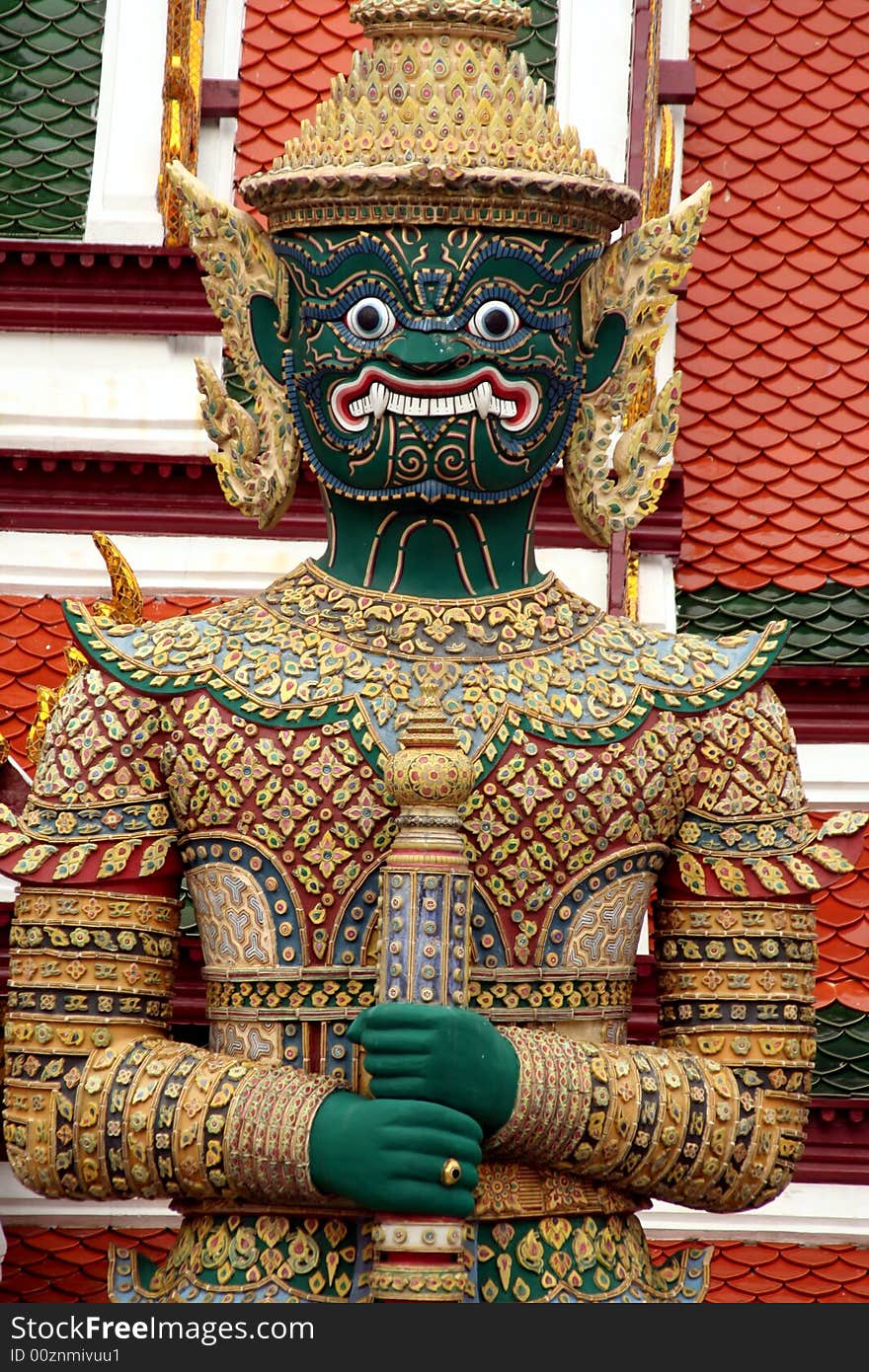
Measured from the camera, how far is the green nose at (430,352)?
27.2 ft

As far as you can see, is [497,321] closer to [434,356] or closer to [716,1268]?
[434,356]

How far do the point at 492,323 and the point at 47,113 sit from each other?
4571 mm

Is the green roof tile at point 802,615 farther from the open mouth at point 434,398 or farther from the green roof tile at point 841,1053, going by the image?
the open mouth at point 434,398

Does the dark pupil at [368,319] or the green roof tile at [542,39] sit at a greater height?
the dark pupil at [368,319]

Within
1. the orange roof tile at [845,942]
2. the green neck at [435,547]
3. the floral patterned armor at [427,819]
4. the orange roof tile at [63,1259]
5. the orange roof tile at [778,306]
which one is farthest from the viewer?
the orange roof tile at [778,306]

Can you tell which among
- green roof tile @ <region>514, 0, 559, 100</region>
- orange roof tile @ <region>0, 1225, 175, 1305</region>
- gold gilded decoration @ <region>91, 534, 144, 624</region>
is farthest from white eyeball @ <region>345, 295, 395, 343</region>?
green roof tile @ <region>514, 0, 559, 100</region>

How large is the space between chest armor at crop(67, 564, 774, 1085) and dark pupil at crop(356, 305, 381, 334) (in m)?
0.69

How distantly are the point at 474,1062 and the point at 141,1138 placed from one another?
872 millimetres

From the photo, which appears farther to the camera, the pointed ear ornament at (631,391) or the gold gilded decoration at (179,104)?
the gold gilded decoration at (179,104)

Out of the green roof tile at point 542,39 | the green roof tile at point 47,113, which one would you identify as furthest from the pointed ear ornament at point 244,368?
the green roof tile at point 542,39

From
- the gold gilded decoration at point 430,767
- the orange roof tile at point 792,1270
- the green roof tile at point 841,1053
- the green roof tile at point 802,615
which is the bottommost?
the orange roof tile at point 792,1270

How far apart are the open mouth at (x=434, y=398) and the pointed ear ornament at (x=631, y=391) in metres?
0.38

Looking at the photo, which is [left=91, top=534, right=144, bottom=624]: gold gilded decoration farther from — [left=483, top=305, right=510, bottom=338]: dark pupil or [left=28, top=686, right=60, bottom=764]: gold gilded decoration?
[left=483, top=305, right=510, bottom=338]: dark pupil

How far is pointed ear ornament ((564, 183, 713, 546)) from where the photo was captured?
877 cm
